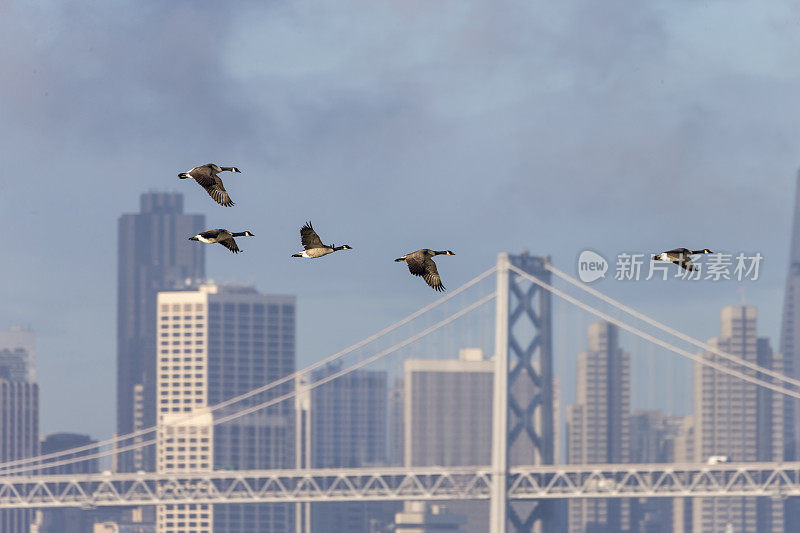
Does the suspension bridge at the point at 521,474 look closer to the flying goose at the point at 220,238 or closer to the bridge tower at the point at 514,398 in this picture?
the bridge tower at the point at 514,398

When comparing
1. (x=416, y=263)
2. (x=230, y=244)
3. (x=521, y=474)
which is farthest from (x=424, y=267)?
(x=521, y=474)

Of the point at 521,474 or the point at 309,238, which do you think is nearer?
the point at 309,238

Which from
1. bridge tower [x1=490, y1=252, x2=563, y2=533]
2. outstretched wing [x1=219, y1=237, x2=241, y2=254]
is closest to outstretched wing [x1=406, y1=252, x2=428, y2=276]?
outstretched wing [x1=219, y1=237, x2=241, y2=254]

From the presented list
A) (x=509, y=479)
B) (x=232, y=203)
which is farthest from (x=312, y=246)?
(x=509, y=479)

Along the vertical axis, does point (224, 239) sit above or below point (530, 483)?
above

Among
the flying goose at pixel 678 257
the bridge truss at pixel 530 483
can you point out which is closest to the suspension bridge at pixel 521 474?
the bridge truss at pixel 530 483

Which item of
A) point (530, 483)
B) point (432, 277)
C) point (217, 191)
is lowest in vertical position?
point (530, 483)

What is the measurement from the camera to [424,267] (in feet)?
Result: 124

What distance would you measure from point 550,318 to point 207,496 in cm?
3015

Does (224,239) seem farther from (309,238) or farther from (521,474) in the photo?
(521,474)

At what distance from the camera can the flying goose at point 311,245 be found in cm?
3922

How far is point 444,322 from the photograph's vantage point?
15650 cm

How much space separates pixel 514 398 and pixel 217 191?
106194mm

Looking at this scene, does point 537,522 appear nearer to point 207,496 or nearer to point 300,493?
point 300,493
